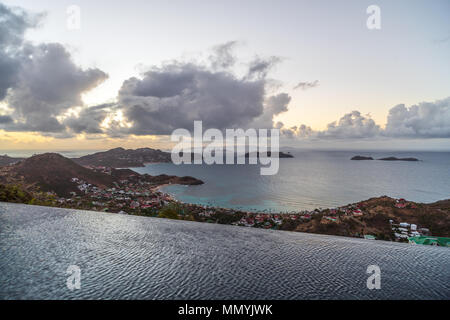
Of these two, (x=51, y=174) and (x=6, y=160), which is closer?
(x=51, y=174)

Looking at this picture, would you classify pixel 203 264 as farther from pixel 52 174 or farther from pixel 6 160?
pixel 6 160

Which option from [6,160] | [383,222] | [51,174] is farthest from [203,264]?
[6,160]

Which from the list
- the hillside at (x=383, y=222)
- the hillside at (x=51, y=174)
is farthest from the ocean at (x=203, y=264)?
the hillside at (x=51, y=174)

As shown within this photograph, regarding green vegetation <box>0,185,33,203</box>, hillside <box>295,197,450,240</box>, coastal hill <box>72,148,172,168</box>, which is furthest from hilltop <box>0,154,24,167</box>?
hillside <box>295,197,450,240</box>

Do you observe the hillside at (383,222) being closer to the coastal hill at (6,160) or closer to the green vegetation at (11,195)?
the green vegetation at (11,195)

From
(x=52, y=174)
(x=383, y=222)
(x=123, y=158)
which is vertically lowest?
(x=383, y=222)
